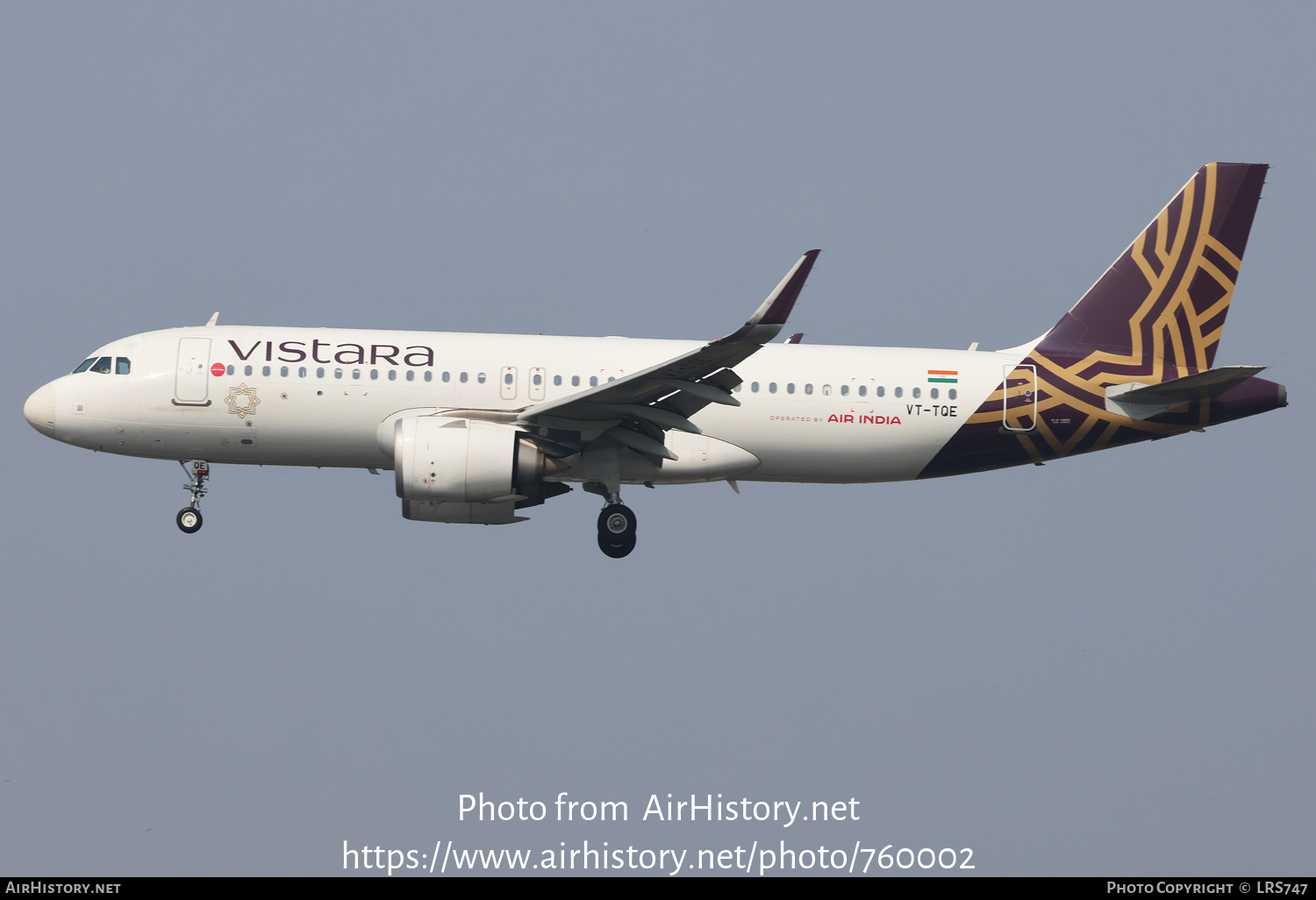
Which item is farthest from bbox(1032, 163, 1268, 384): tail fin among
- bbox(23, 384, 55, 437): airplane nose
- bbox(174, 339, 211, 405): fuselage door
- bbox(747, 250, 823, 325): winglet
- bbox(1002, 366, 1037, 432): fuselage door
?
bbox(23, 384, 55, 437): airplane nose

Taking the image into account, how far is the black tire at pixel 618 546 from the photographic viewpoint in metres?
27.7

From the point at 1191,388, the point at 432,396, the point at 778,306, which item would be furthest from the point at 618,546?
the point at 1191,388

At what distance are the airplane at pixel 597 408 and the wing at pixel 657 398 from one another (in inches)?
2.0

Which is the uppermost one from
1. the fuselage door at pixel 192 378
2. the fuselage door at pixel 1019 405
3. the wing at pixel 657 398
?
the fuselage door at pixel 192 378

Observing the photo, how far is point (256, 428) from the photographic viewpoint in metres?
27.8

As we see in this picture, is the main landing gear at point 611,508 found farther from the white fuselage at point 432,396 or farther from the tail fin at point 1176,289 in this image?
the tail fin at point 1176,289

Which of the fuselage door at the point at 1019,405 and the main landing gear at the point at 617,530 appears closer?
the main landing gear at the point at 617,530

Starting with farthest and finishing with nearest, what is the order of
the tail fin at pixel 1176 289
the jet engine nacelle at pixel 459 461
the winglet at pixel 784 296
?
the tail fin at pixel 1176 289, the jet engine nacelle at pixel 459 461, the winglet at pixel 784 296

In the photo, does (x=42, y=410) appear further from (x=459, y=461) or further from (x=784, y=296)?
(x=784, y=296)

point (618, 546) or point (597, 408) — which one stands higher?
point (597, 408)

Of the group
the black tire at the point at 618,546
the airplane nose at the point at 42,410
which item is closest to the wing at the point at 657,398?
the black tire at the point at 618,546

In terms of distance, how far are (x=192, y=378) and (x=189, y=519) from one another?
3.10 m

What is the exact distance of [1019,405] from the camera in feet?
94.4

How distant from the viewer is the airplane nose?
28.6 m
